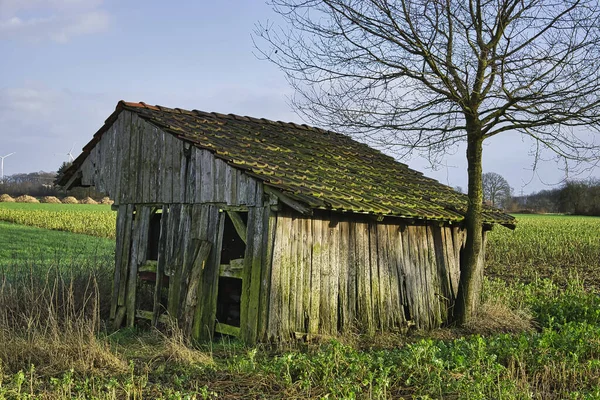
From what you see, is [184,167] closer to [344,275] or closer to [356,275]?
[344,275]

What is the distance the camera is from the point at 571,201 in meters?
68.8

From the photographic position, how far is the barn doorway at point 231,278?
10.3m

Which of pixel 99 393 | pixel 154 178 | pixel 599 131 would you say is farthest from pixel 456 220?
pixel 99 393

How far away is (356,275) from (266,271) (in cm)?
203

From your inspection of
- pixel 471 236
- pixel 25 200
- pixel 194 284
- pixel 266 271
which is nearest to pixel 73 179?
pixel 194 284

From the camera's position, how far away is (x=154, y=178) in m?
11.9

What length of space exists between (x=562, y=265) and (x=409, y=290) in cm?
1318

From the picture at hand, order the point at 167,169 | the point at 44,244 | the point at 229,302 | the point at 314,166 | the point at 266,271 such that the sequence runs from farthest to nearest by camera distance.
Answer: the point at 44,244 → the point at 229,302 → the point at 314,166 → the point at 167,169 → the point at 266,271

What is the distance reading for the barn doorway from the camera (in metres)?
10.3

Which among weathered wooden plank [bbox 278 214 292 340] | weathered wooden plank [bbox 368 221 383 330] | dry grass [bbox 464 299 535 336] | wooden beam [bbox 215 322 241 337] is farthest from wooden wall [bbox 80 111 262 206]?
dry grass [bbox 464 299 535 336]

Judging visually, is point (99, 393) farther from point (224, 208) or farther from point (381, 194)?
point (381, 194)

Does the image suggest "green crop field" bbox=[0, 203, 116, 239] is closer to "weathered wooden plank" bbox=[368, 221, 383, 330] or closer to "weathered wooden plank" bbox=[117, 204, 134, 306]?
"weathered wooden plank" bbox=[117, 204, 134, 306]

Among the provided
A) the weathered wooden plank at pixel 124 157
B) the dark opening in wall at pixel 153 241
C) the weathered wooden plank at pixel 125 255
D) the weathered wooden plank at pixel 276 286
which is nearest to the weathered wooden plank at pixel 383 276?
the weathered wooden plank at pixel 276 286

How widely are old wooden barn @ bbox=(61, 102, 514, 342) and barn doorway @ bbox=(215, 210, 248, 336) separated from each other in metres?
0.03
